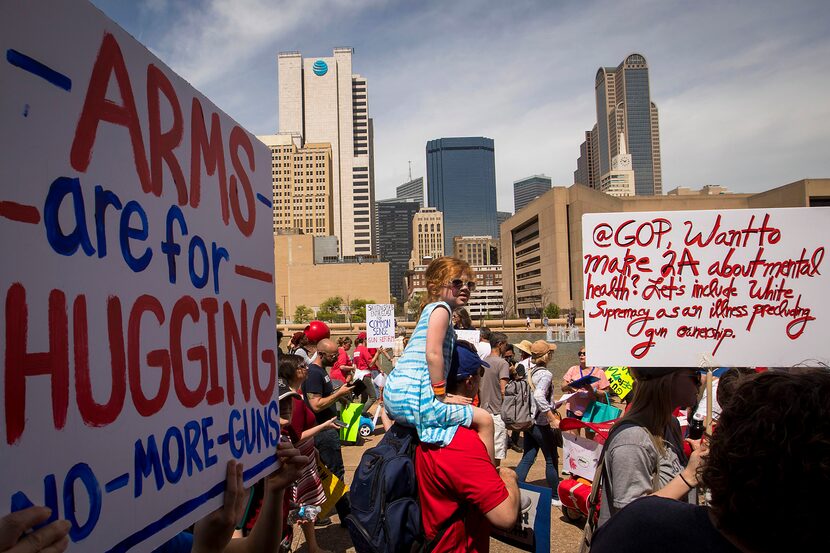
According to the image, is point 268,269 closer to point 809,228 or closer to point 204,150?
point 204,150

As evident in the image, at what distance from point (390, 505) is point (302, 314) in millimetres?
104421

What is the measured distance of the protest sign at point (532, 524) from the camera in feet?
8.75

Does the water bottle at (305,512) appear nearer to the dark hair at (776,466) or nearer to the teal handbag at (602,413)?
the teal handbag at (602,413)

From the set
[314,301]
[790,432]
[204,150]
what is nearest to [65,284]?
[204,150]

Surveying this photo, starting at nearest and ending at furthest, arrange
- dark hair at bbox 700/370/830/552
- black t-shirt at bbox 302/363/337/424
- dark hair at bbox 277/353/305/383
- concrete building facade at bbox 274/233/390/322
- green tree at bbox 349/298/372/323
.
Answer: dark hair at bbox 700/370/830/552
dark hair at bbox 277/353/305/383
black t-shirt at bbox 302/363/337/424
green tree at bbox 349/298/372/323
concrete building facade at bbox 274/233/390/322

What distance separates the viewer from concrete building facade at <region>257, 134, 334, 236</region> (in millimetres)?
140625

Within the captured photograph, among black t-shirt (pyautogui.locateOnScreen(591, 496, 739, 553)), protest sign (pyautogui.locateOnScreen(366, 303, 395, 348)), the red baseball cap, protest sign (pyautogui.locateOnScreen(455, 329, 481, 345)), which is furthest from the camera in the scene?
protest sign (pyautogui.locateOnScreen(366, 303, 395, 348))

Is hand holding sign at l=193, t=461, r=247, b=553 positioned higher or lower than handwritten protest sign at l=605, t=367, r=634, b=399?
higher

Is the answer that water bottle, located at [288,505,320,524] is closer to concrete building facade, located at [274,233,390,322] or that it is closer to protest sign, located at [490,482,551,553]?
protest sign, located at [490,482,551,553]

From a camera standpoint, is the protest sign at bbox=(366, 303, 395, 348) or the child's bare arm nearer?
the child's bare arm

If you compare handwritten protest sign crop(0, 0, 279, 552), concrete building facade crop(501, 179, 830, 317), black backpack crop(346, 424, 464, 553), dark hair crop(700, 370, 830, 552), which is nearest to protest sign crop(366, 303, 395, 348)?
black backpack crop(346, 424, 464, 553)

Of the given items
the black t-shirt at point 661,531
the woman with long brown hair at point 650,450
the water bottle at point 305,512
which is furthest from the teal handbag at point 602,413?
the black t-shirt at point 661,531

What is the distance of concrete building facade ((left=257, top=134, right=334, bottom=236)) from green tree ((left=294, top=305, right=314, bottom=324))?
3775 cm

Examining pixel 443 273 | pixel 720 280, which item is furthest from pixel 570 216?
pixel 443 273
